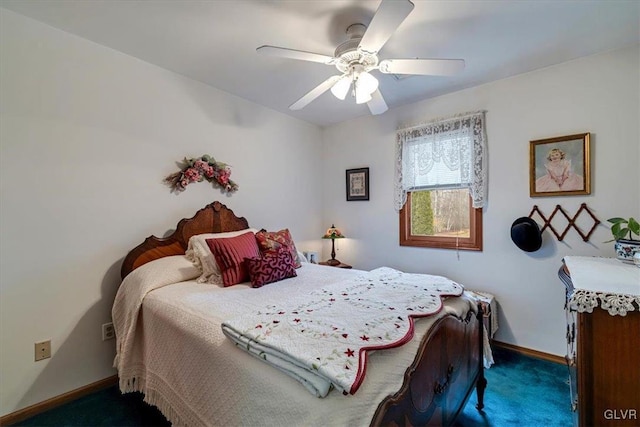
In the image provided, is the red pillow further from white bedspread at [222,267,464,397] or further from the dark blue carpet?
the dark blue carpet

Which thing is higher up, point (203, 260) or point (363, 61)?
point (363, 61)

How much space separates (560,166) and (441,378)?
2.19 metres

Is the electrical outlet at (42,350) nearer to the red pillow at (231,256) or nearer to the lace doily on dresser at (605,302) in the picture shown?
the red pillow at (231,256)

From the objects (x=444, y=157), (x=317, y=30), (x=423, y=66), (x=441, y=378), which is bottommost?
(x=441, y=378)

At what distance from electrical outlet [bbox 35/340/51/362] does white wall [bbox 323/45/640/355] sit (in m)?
3.10

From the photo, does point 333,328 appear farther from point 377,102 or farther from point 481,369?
point 377,102

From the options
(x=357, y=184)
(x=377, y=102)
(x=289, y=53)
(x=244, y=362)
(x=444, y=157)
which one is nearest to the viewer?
(x=244, y=362)

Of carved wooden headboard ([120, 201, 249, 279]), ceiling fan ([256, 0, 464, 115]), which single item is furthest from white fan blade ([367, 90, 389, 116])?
carved wooden headboard ([120, 201, 249, 279])

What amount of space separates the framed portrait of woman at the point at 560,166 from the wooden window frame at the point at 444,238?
0.52 meters

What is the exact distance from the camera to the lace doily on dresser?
1.10m

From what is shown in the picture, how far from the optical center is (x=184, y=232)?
96.4 inches

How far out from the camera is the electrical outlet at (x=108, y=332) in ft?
6.85

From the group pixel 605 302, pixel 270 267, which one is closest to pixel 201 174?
pixel 270 267

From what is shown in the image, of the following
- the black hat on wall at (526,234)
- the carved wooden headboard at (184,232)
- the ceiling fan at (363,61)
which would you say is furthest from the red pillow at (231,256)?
the black hat on wall at (526,234)
